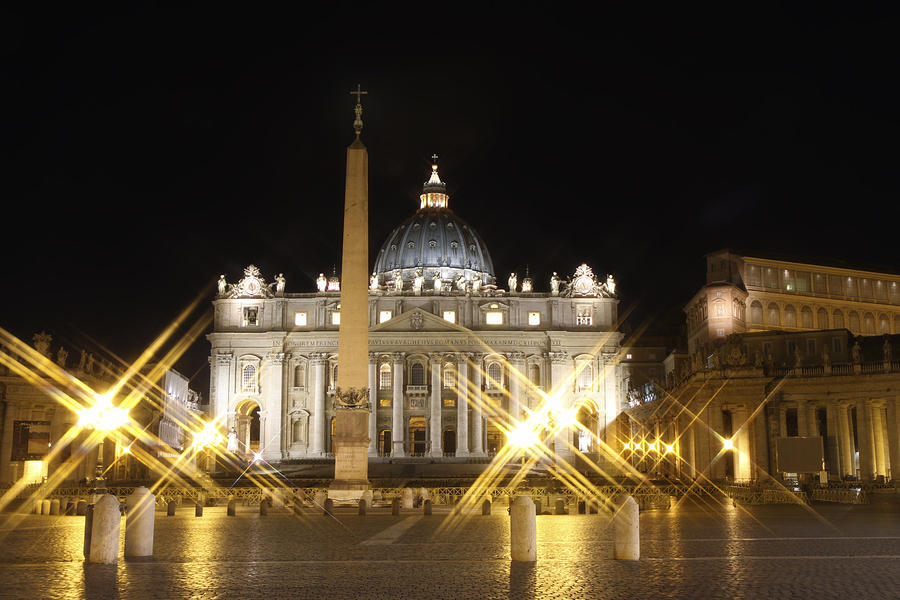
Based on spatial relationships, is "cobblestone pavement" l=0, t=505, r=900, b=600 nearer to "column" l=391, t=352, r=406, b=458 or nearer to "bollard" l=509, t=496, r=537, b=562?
"bollard" l=509, t=496, r=537, b=562

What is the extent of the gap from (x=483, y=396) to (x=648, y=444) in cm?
2304

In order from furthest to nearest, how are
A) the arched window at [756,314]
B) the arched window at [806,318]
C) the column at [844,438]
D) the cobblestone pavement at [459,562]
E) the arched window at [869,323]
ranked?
the arched window at [869,323]
the arched window at [806,318]
the arched window at [756,314]
the column at [844,438]
the cobblestone pavement at [459,562]

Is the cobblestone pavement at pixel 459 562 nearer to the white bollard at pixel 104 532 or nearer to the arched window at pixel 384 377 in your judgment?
the white bollard at pixel 104 532

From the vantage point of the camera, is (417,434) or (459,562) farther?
(417,434)

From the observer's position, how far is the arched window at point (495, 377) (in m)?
104

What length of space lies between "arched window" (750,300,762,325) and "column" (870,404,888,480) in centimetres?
2398

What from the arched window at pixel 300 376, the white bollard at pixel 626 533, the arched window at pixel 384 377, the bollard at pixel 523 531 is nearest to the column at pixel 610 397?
the arched window at pixel 384 377

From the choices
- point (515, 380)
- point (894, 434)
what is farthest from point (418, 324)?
point (894, 434)

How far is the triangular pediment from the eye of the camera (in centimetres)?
10212

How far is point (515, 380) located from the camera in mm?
103062

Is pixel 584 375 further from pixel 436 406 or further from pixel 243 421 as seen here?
pixel 243 421

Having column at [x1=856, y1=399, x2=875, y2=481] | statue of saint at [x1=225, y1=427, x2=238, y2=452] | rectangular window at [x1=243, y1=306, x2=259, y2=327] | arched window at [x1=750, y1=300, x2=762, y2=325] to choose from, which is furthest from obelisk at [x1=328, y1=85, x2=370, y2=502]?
rectangular window at [x1=243, y1=306, x2=259, y2=327]

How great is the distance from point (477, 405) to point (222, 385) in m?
25.4

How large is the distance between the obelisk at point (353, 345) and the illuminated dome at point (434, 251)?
8635 centimetres
